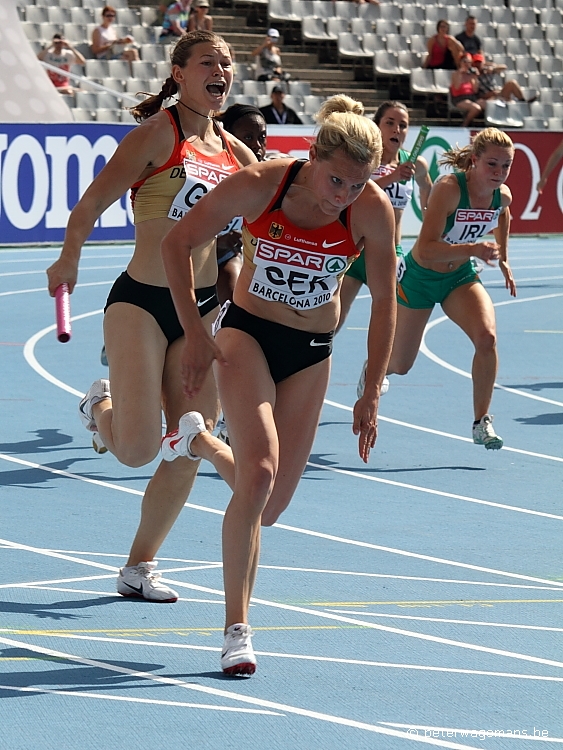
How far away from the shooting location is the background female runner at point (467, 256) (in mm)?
8516

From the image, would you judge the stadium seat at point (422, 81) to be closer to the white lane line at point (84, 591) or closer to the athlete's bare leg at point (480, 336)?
the athlete's bare leg at point (480, 336)

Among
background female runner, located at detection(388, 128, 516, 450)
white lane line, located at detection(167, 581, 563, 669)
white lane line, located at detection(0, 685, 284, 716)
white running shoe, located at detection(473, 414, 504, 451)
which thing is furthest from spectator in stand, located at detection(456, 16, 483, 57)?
white lane line, located at detection(0, 685, 284, 716)

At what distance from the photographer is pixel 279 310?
4848mm

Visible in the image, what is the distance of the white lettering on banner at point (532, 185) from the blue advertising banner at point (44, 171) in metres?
7.79

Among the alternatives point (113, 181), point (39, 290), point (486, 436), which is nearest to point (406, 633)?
point (113, 181)

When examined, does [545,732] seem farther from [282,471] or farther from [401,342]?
[401,342]

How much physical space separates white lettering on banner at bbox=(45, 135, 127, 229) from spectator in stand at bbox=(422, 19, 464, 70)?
998 cm

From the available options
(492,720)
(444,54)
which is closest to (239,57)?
(444,54)

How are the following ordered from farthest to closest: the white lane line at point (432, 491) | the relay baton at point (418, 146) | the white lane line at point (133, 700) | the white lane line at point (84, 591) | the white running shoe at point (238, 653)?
the relay baton at point (418, 146), the white lane line at point (432, 491), the white lane line at point (84, 591), the white running shoe at point (238, 653), the white lane line at point (133, 700)

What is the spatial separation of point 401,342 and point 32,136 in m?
10.5

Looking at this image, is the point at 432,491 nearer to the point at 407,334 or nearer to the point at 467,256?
the point at 467,256

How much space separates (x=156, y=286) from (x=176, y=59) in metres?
0.95

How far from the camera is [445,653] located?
4.84 meters

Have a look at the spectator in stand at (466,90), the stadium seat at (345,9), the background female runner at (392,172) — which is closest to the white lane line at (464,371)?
the background female runner at (392,172)
